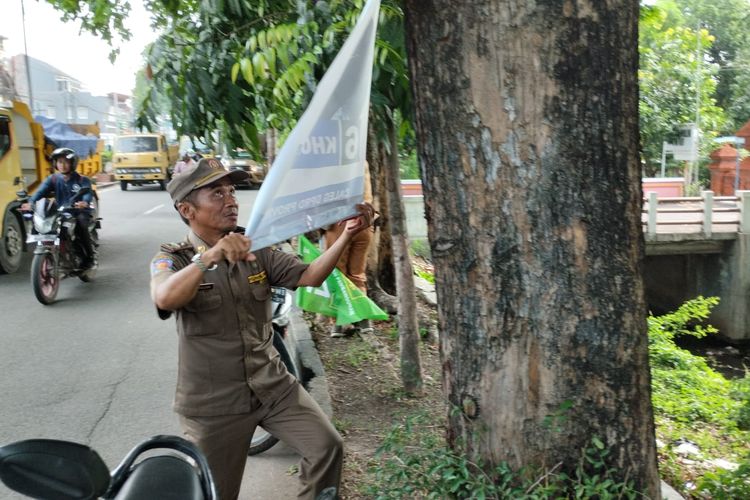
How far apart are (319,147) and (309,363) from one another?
346cm

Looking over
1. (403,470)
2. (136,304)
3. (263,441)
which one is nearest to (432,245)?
(403,470)

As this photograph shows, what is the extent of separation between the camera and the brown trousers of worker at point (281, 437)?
113 inches

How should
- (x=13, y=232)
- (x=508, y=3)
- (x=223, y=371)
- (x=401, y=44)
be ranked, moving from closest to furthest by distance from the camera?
(x=508, y=3) < (x=223, y=371) < (x=401, y=44) < (x=13, y=232)

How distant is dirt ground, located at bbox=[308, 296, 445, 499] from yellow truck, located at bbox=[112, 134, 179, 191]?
69.7ft

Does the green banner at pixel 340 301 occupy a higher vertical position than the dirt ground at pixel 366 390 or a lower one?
higher

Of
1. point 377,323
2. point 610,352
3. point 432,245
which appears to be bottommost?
point 377,323

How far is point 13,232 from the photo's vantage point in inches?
408

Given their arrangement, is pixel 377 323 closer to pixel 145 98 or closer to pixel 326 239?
pixel 326 239

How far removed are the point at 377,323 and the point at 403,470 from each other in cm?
495

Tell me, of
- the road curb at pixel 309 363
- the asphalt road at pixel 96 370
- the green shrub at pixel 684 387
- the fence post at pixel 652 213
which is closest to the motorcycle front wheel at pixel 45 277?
the asphalt road at pixel 96 370

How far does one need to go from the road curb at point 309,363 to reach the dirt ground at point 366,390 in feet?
0.52

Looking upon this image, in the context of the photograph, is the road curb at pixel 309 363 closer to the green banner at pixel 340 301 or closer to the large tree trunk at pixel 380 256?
the green banner at pixel 340 301

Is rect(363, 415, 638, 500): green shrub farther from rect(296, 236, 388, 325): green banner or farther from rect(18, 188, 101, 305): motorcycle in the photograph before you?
rect(18, 188, 101, 305): motorcycle

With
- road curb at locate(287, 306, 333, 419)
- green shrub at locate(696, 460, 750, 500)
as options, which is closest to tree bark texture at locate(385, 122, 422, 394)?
road curb at locate(287, 306, 333, 419)
